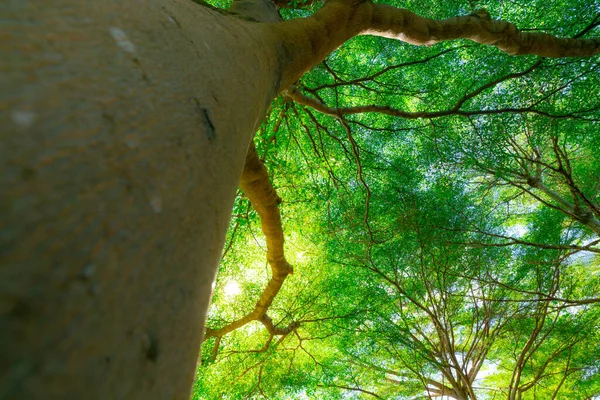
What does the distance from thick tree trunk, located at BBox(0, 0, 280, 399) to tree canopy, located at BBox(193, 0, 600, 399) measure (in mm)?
3103

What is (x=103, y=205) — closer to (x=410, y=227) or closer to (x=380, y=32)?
(x=380, y=32)

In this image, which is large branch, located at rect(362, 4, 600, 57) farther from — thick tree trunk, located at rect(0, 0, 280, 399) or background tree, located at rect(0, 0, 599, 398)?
thick tree trunk, located at rect(0, 0, 280, 399)

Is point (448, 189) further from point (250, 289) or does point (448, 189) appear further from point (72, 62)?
point (72, 62)

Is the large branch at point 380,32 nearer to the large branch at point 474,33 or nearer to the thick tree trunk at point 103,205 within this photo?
the large branch at point 474,33

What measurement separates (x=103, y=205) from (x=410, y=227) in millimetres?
5233

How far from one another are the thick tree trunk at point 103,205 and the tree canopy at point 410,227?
10.2 feet

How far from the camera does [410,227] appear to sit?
17.0 ft

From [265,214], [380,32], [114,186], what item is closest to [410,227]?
[265,214]

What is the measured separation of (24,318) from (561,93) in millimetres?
5239

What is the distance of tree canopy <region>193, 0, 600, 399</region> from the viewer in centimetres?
412

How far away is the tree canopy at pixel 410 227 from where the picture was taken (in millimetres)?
4121

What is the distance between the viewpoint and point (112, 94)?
15.6 inches

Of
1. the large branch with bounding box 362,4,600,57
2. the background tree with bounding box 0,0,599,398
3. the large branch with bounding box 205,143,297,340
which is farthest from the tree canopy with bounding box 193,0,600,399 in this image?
the background tree with bounding box 0,0,599,398

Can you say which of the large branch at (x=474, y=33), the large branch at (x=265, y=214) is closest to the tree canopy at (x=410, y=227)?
the large branch at (x=265, y=214)
